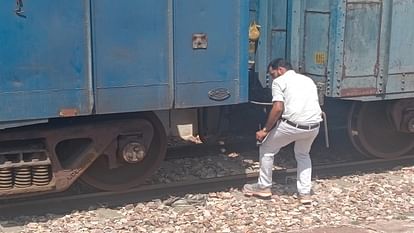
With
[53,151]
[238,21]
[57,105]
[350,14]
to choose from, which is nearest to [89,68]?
[57,105]

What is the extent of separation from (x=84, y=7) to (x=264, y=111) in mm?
3037

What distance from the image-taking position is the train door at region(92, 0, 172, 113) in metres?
7.02

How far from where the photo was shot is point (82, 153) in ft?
24.1

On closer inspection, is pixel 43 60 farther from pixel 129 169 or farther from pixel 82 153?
pixel 129 169

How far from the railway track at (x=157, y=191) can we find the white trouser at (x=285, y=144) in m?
0.60

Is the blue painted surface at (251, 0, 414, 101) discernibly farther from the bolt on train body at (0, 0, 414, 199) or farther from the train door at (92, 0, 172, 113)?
the train door at (92, 0, 172, 113)

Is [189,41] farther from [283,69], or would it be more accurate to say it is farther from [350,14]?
[350,14]

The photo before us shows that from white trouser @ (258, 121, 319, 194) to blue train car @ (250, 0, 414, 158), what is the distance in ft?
2.73

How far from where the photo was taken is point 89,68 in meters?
6.99

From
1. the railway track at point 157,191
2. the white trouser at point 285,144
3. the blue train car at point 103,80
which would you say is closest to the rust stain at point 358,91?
the white trouser at point 285,144

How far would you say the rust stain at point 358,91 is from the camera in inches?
330

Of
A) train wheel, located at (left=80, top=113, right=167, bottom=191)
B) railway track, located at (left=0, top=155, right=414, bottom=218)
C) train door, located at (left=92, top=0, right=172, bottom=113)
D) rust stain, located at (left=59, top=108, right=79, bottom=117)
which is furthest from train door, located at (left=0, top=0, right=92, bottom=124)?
railway track, located at (left=0, top=155, right=414, bottom=218)

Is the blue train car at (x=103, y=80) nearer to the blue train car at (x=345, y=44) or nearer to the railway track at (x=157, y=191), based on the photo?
the railway track at (x=157, y=191)

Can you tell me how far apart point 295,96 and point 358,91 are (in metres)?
1.26
